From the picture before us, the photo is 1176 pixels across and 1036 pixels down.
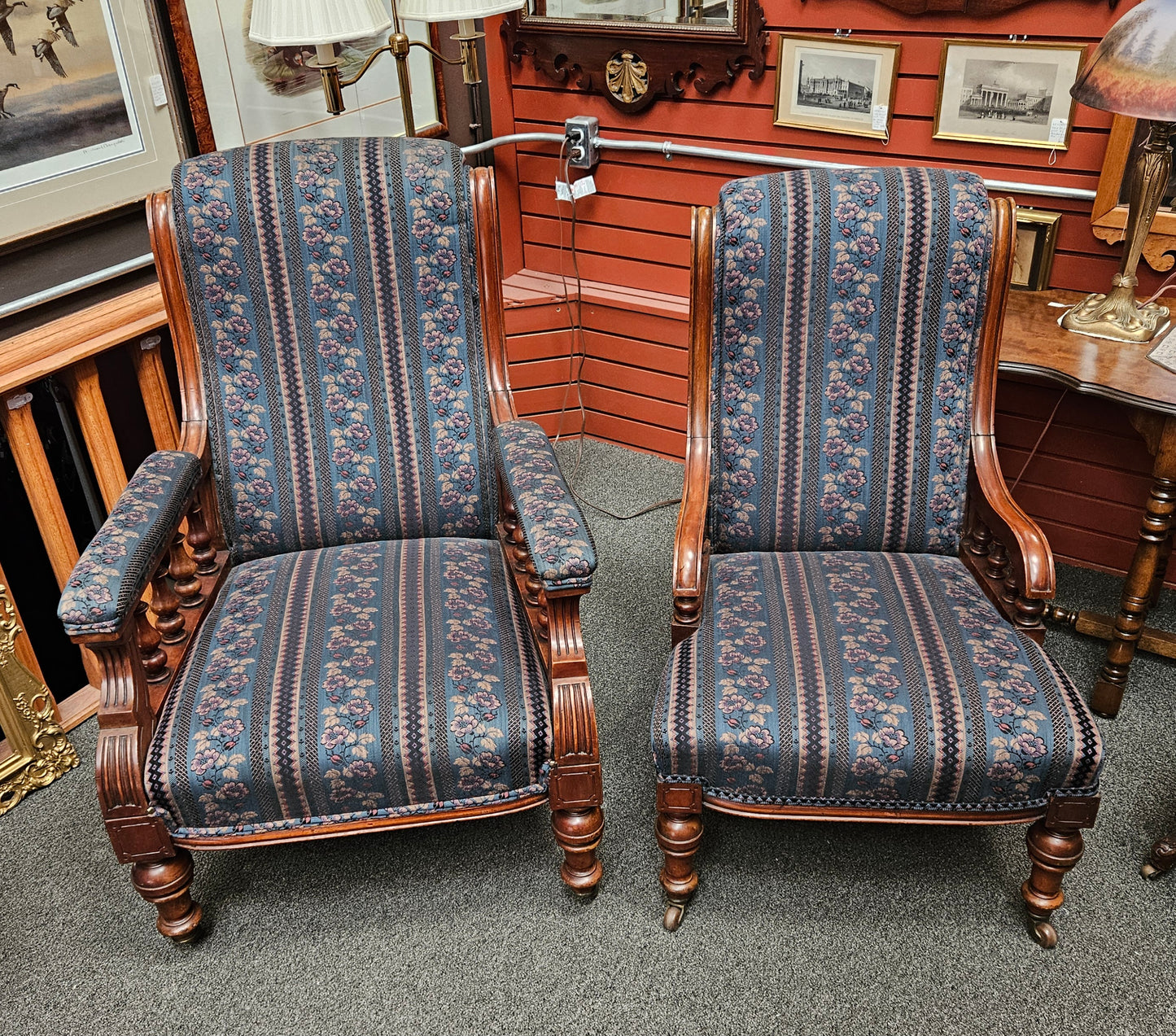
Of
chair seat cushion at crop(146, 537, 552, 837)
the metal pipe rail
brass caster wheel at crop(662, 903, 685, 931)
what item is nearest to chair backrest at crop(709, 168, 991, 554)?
the metal pipe rail

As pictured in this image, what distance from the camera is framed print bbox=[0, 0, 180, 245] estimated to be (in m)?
→ 1.96

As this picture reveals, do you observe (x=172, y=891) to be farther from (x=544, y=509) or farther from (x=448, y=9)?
(x=448, y=9)

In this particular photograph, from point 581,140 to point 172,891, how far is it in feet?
6.88

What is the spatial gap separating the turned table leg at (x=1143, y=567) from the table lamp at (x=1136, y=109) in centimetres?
25

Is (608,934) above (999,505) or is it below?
below

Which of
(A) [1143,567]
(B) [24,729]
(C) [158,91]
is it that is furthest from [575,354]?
(B) [24,729]

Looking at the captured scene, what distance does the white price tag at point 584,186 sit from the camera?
2805mm

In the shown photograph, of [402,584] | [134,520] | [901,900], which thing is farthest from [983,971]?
[134,520]

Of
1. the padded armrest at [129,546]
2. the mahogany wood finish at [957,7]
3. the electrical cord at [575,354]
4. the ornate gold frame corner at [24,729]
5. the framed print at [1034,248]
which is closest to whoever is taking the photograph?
the padded armrest at [129,546]

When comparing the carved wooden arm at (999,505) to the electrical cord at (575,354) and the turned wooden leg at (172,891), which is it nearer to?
the electrical cord at (575,354)

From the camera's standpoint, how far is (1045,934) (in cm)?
164

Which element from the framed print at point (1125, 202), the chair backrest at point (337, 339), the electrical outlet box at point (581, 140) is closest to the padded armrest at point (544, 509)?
the chair backrest at point (337, 339)

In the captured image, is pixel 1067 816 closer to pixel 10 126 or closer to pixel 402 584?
pixel 402 584

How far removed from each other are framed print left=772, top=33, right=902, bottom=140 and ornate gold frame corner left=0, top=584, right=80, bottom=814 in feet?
6.77
